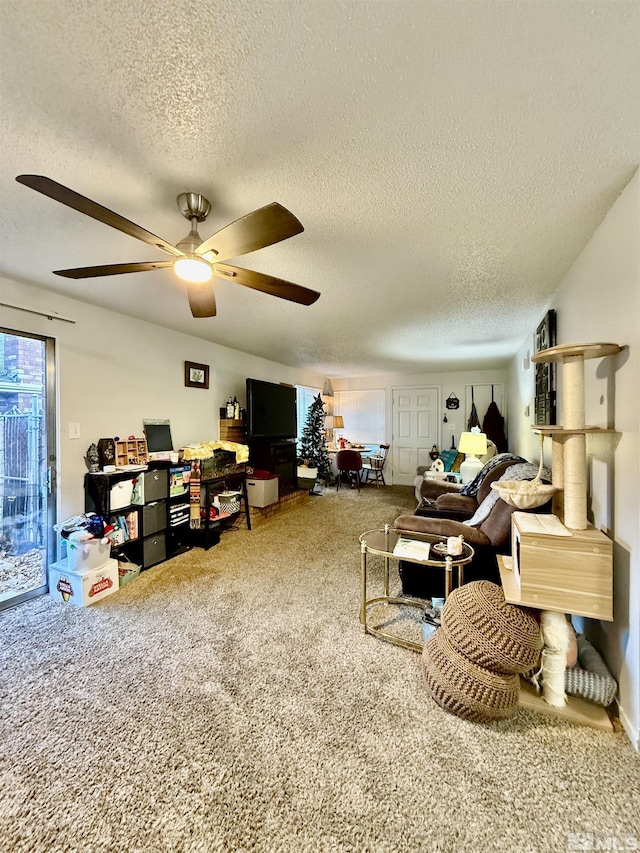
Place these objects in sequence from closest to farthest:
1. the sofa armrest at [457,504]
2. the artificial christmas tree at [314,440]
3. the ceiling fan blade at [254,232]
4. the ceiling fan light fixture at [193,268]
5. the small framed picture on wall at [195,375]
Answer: the ceiling fan blade at [254,232] < the ceiling fan light fixture at [193,268] < the sofa armrest at [457,504] < the small framed picture on wall at [195,375] < the artificial christmas tree at [314,440]

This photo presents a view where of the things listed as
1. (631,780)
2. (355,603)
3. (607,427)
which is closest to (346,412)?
(355,603)

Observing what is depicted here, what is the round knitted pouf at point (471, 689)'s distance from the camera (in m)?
1.37

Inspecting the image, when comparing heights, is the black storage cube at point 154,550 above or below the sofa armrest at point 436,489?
below

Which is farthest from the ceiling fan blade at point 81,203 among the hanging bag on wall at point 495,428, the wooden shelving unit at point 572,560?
the hanging bag on wall at point 495,428

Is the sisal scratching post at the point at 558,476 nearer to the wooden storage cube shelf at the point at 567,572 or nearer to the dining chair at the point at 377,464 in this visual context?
the wooden storage cube shelf at the point at 567,572

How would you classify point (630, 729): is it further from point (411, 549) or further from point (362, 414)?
point (362, 414)

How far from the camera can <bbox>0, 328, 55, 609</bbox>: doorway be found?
7.92 feet

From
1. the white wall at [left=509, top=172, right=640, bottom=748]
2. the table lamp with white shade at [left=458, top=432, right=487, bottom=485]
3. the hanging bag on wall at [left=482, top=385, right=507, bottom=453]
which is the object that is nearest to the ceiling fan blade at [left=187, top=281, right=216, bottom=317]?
the white wall at [left=509, top=172, right=640, bottom=748]

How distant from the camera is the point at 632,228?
4.45 ft

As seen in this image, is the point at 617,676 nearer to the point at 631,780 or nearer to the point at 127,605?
the point at 631,780

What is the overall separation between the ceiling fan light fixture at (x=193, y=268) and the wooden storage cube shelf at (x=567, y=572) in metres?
1.90

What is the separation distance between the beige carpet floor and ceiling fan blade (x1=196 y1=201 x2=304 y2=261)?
200 centimetres

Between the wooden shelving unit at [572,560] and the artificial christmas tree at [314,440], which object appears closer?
the wooden shelving unit at [572,560]

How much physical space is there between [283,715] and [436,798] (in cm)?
64
